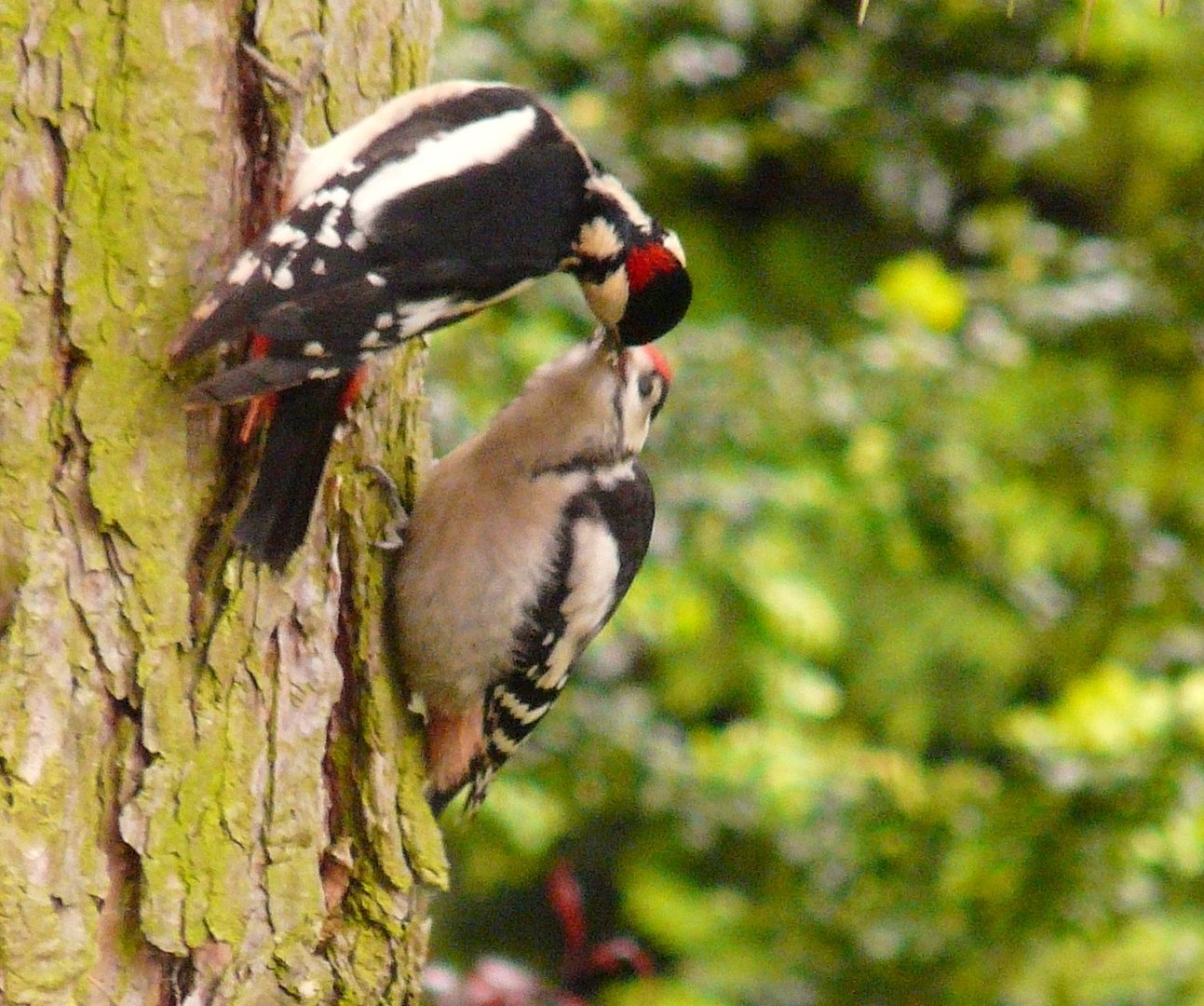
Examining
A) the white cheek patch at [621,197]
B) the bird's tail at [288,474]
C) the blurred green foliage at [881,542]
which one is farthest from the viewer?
the blurred green foliage at [881,542]

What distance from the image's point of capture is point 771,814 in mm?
3586

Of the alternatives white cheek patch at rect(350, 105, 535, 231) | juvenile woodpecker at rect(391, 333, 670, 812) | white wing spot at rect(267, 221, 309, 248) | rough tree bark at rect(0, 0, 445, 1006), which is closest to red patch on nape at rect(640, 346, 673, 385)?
juvenile woodpecker at rect(391, 333, 670, 812)

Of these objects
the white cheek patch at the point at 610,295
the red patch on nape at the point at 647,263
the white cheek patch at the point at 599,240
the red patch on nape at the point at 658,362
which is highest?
the white cheek patch at the point at 599,240

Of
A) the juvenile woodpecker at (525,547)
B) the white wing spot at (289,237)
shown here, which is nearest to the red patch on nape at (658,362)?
the juvenile woodpecker at (525,547)

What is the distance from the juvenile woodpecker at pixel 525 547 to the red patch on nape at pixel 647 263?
0.30m

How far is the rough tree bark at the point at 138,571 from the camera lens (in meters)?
1.73

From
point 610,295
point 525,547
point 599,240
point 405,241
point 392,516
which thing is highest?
point 405,241

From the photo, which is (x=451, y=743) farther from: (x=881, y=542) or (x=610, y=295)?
(x=881, y=542)

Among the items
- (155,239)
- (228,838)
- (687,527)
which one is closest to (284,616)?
(228,838)

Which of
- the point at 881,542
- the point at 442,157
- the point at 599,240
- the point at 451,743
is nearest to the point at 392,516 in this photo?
the point at 451,743

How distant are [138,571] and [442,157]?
0.60 metres

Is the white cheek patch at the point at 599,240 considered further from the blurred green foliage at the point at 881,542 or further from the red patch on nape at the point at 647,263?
the blurred green foliage at the point at 881,542

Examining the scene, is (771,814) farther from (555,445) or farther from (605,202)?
(605,202)

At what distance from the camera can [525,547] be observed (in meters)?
2.53
